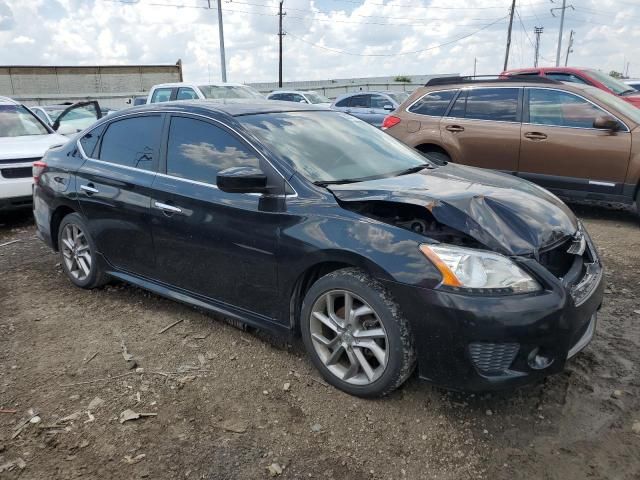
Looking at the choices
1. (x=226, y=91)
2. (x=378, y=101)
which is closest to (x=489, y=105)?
(x=226, y=91)

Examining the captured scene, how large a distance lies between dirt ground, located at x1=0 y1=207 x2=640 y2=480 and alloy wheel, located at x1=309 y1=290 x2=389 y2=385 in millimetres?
156

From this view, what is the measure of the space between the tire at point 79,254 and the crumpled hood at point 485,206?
94.9 inches

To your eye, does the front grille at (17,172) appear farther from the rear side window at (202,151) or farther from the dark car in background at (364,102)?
the dark car in background at (364,102)

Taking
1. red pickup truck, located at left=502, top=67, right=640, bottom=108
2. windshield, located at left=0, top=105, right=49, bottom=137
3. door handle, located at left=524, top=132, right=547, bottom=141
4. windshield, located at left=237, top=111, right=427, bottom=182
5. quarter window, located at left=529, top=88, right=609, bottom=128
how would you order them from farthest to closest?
red pickup truck, located at left=502, top=67, right=640, bottom=108 → windshield, located at left=0, top=105, right=49, bottom=137 → door handle, located at left=524, top=132, right=547, bottom=141 → quarter window, located at left=529, top=88, right=609, bottom=128 → windshield, located at left=237, top=111, right=427, bottom=182

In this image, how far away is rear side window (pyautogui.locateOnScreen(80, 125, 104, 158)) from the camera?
4.52 metres

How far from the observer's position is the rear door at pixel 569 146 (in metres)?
6.30

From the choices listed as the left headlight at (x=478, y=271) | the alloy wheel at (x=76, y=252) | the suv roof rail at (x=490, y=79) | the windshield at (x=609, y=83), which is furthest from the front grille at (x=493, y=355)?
the windshield at (x=609, y=83)

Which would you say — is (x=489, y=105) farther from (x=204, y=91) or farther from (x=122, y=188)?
(x=204, y=91)

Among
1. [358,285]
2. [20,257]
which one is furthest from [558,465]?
[20,257]

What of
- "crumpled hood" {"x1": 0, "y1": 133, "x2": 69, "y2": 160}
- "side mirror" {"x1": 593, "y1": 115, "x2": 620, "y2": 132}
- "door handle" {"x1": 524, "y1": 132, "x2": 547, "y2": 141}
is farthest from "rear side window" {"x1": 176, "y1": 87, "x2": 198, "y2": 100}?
"side mirror" {"x1": 593, "y1": 115, "x2": 620, "y2": 132}

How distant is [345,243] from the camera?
9.37 feet

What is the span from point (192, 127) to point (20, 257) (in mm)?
3250

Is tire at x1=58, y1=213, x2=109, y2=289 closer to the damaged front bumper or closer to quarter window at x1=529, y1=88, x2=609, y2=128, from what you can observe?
the damaged front bumper

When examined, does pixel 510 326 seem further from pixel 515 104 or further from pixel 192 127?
pixel 515 104
